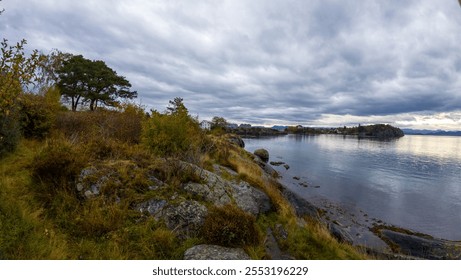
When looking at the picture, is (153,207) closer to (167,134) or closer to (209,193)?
(209,193)

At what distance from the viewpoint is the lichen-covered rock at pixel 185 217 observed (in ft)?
19.8

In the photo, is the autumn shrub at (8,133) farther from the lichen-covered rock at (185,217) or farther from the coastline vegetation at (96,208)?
the lichen-covered rock at (185,217)

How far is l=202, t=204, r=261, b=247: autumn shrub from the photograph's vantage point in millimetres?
5730

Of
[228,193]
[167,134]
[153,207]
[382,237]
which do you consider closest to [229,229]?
[153,207]

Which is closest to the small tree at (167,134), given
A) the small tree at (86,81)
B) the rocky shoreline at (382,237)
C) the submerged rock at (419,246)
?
the rocky shoreline at (382,237)

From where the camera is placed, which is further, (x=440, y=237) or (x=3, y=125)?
(x=440, y=237)

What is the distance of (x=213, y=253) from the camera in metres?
5.28

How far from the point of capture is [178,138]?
1306 centimetres

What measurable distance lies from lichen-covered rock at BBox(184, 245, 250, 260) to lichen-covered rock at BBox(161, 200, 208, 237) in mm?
627

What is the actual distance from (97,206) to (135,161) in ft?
7.05

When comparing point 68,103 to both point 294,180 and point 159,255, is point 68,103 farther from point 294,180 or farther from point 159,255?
point 159,255

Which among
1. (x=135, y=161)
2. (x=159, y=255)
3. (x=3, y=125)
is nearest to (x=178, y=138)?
(x=135, y=161)

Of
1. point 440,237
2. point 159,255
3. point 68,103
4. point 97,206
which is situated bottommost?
point 440,237

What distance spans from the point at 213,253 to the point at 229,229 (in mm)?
730
